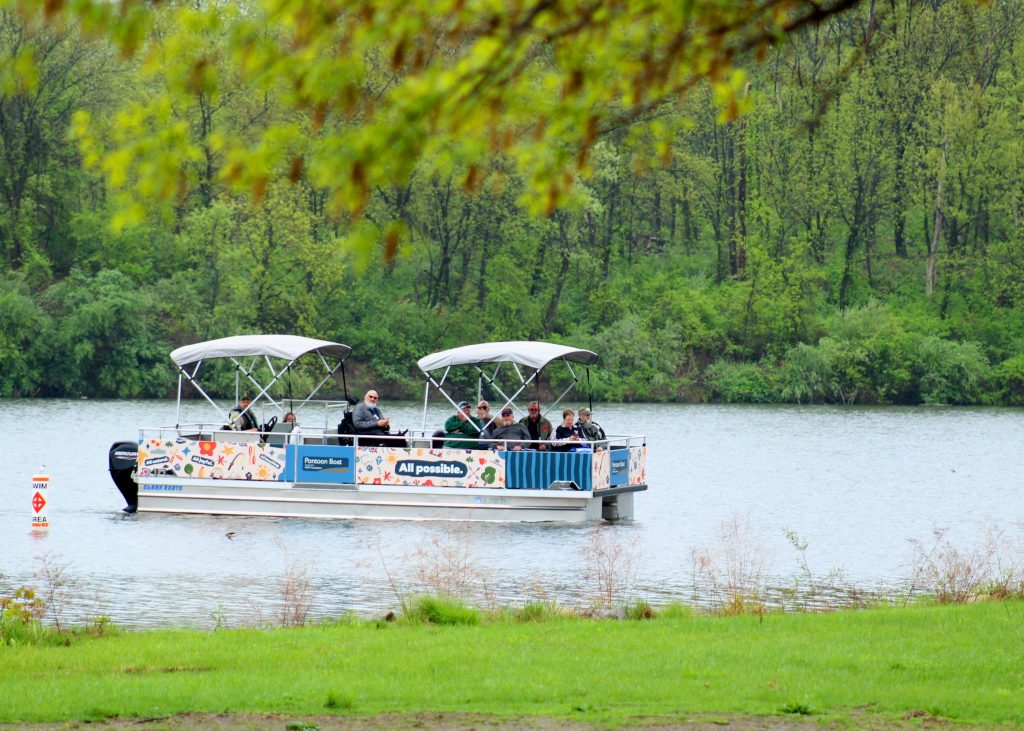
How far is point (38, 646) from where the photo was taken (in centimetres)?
1362

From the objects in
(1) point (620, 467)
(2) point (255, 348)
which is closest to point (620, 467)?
(1) point (620, 467)

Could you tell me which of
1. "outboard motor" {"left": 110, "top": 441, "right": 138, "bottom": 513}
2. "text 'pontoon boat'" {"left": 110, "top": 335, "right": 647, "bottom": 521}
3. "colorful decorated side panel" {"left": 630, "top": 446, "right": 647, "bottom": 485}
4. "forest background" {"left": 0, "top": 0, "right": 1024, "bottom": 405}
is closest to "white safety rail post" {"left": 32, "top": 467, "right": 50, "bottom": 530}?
"outboard motor" {"left": 110, "top": 441, "right": 138, "bottom": 513}

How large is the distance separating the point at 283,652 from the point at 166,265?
227ft

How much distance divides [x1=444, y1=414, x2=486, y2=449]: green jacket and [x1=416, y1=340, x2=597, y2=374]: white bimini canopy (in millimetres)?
1010

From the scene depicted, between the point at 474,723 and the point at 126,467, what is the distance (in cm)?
2025

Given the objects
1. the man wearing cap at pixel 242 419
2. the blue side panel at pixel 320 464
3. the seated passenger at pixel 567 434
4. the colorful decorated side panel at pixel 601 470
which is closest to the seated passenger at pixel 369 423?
the blue side panel at pixel 320 464

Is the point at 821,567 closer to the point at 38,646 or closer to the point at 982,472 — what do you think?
the point at 38,646

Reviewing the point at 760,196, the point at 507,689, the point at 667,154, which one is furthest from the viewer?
the point at 760,196

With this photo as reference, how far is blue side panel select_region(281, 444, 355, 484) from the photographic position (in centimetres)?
2800

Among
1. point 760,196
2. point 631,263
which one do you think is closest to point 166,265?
point 631,263

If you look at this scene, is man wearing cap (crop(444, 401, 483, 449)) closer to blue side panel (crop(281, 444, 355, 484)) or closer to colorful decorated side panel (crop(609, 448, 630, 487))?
blue side panel (crop(281, 444, 355, 484))

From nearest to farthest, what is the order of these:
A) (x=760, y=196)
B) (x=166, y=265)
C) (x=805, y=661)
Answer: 1. (x=805, y=661)
2. (x=166, y=265)
3. (x=760, y=196)

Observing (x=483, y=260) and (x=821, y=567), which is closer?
(x=821, y=567)

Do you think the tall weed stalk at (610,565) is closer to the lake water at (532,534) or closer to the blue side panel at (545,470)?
the lake water at (532,534)
